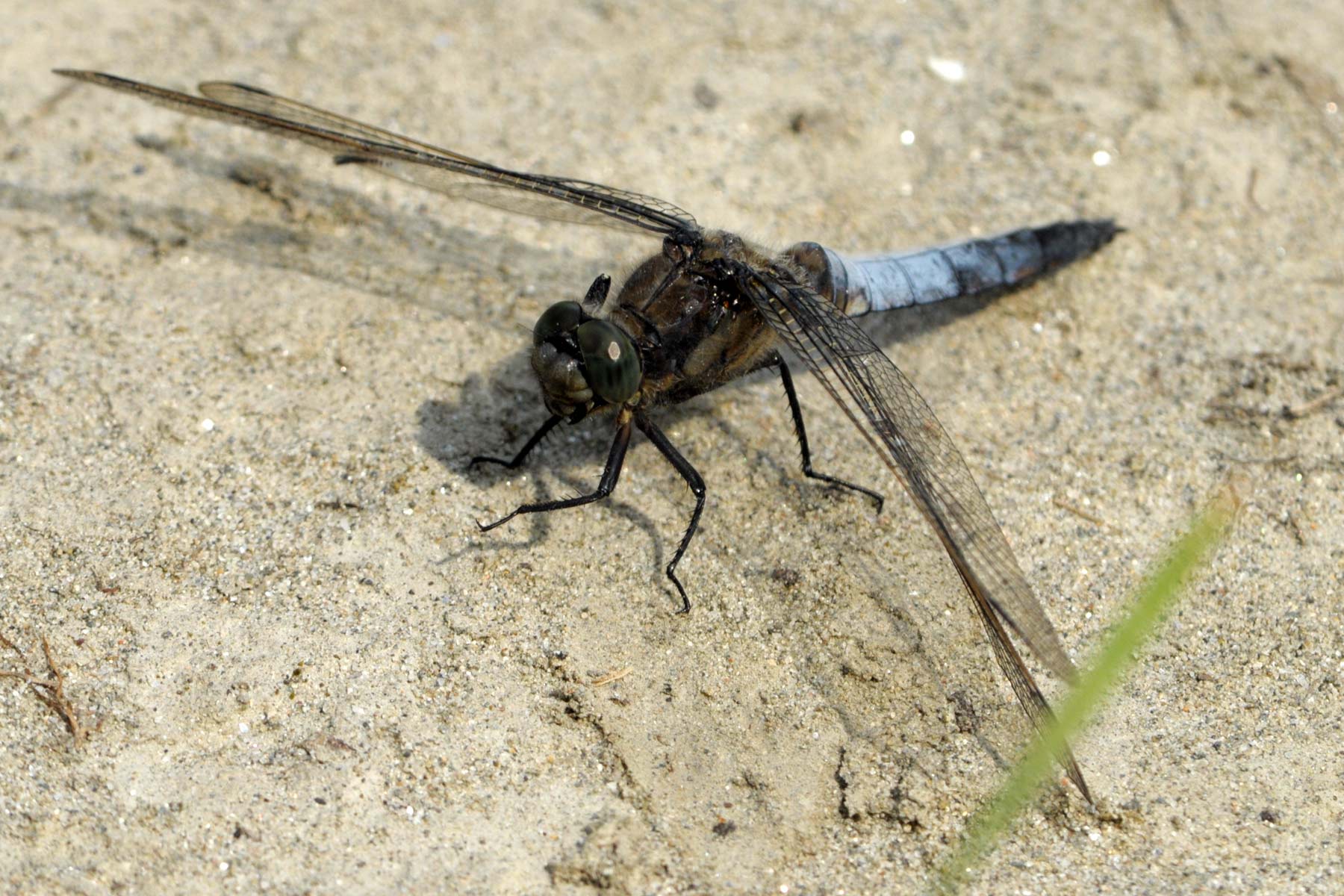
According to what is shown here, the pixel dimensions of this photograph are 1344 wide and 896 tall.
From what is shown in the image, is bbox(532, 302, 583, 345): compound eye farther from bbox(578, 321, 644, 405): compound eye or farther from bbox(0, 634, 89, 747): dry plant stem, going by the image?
bbox(0, 634, 89, 747): dry plant stem

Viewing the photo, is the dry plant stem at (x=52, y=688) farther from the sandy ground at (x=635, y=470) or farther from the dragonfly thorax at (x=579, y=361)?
the dragonfly thorax at (x=579, y=361)

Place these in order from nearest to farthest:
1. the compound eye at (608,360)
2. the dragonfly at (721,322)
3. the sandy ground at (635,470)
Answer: the sandy ground at (635,470) < the dragonfly at (721,322) < the compound eye at (608,360)

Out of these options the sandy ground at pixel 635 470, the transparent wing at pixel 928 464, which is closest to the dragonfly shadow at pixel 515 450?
the sandy ground at pixel 635 470

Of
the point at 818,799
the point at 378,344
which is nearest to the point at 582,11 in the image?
the point at 378,344

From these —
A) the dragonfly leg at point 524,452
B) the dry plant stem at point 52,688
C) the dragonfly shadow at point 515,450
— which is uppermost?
the dragonfly leg at point 524,452

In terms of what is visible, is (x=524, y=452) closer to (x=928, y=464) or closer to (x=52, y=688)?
(x=928, y=464)

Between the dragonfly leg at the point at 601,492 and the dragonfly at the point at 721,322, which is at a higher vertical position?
the dragonfly at the point at 721,322

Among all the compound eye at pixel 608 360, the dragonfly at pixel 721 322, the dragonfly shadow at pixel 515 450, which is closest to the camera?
the dragonfly at pixel 721 322
